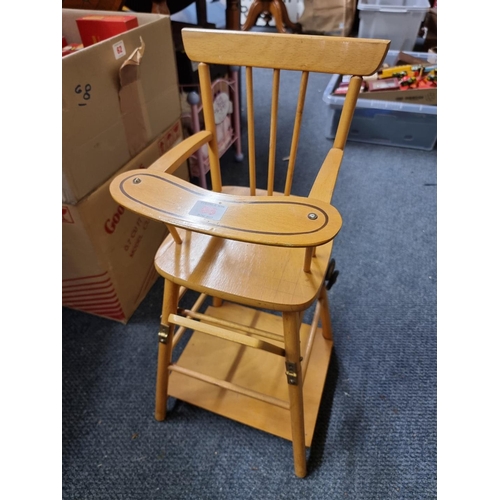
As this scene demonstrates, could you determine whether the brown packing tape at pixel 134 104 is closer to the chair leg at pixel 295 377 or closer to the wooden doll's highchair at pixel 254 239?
the wooden doll's highchair at pixel 254 239

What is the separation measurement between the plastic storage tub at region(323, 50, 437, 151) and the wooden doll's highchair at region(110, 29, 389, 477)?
43.9 inches

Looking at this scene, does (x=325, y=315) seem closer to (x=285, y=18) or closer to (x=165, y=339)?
(x=165, y=339)

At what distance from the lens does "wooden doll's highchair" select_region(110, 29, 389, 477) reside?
461 millimetres

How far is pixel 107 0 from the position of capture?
3.77 ft

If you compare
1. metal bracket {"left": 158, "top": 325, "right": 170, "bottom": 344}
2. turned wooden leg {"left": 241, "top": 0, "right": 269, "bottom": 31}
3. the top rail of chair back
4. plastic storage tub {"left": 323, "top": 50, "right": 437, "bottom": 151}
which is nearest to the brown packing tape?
the top rail of chair back

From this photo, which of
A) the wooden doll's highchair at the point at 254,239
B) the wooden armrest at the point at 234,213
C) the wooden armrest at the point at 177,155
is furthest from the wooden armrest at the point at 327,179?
the wooden armrest at the point at 177,155

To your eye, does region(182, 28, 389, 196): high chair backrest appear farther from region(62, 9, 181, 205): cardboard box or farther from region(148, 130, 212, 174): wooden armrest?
region(62, 9, 181, 205): cardboard box

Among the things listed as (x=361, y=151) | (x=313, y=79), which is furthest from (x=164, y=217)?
(x=313, y=79)

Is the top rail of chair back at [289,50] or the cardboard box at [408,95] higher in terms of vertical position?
the top rail of chair back at [289,50]

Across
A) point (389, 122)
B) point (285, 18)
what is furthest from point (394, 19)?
point (389, 122)

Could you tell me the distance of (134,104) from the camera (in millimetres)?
928

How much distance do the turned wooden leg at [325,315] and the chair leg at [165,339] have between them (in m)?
0.33

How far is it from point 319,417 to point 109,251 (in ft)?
2.18

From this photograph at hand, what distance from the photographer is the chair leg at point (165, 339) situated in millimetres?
710
